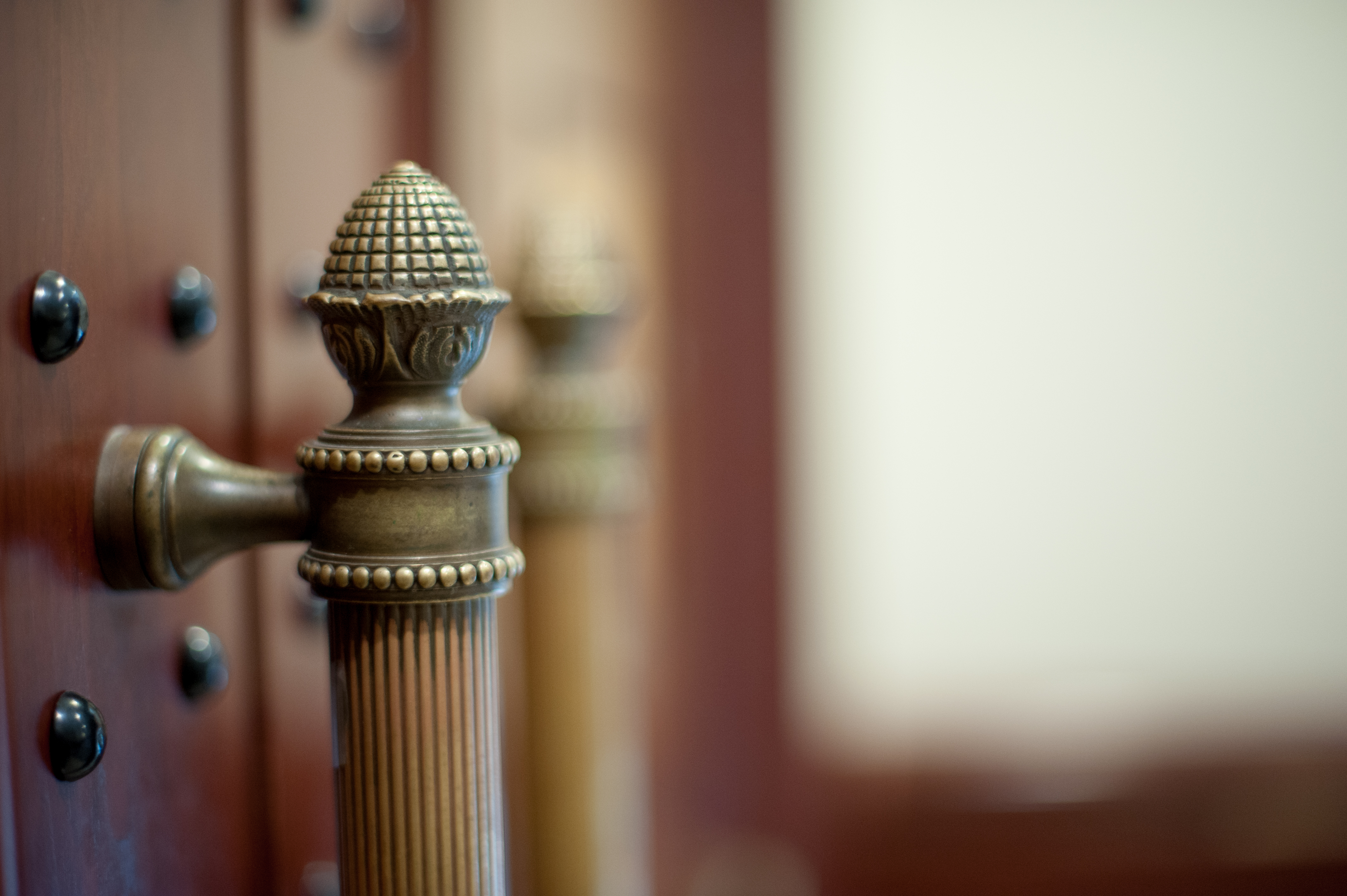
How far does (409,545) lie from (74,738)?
12 cm

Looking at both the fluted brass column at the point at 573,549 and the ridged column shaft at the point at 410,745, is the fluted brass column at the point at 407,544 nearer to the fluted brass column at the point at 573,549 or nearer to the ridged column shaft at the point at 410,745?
the ridged column shaft at the point at 410,745

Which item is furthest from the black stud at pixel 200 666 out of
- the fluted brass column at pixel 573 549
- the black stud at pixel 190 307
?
the fluted brass column at pixel 573 549

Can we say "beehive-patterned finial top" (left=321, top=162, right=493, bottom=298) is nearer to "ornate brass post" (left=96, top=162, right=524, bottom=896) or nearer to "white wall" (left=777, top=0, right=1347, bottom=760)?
"ornate brass post" (left=96, top=162, right=524, bottom=896)

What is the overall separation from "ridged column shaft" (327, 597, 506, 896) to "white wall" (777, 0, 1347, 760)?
0.82 metres

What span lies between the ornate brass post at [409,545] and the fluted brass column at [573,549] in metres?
0.33

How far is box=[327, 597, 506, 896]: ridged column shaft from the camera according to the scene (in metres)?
0.33

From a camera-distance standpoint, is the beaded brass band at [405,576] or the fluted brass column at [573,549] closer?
the beaded brass band at [405,576]

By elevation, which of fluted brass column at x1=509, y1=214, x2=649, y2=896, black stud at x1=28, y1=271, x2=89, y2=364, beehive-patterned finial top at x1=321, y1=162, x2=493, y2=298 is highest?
beehive-patterned finial top at x1=321, y1=162, x2=493, y2=298

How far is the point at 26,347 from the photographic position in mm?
327

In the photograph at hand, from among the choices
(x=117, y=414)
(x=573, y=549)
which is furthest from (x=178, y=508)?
(x=573, y=549)

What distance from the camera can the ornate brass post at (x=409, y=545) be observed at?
33cm

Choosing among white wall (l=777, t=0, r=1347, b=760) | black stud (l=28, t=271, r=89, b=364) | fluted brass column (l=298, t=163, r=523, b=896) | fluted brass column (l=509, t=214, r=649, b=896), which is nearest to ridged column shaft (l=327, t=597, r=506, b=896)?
fluted brass column (l=298, t=163, r=523, b=896)

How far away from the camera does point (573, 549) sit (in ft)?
2.23

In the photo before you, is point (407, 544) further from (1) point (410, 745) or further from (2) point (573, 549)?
(2) point (573, 549)
